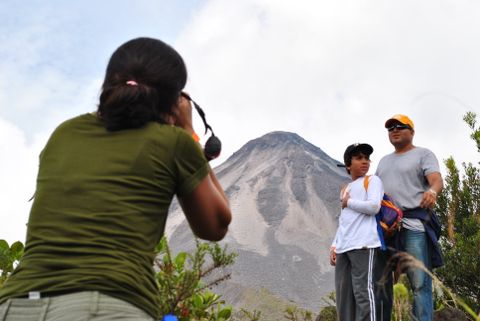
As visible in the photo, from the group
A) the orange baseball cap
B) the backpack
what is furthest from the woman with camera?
the orange baseball cap

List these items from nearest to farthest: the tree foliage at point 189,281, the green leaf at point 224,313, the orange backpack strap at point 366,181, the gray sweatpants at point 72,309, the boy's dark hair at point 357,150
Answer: the gray sweatpants at point 72,309 → the tree foliage at point 189,281 → the green leaf at point 224,313 → the orange backpack strap at point 366,181 → the boy's dark hair at point 357,150

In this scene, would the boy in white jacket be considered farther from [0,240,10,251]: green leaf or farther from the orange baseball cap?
[0,240,10,251]: green leaf

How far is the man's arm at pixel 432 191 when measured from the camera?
5.35 m

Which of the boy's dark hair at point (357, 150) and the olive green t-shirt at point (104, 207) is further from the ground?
the boy's dark hair at point (357, 150)

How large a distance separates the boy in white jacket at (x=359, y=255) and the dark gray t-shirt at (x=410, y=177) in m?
0.23

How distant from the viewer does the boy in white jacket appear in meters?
5.14

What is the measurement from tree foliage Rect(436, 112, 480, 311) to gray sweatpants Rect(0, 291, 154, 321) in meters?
8.47

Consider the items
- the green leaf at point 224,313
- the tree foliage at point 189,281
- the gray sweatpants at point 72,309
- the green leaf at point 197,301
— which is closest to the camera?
the gray sweatpants at point 72,309

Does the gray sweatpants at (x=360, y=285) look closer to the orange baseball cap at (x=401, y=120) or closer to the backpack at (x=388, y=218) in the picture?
the backpack at (x=388, y=218)

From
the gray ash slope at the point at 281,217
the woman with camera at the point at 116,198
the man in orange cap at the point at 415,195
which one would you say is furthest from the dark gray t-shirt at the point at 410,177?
the gray ash slope at the point at 281,217

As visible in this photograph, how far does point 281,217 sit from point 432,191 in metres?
90.9

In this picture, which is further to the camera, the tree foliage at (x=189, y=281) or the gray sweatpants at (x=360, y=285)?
the gray sweatpants at (x=360, y=285)

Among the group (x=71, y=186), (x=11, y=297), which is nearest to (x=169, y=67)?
(x=71, y=186)

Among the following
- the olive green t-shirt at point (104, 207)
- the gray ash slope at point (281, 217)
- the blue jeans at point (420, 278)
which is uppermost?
the gray ash slope at point (281, 217)
